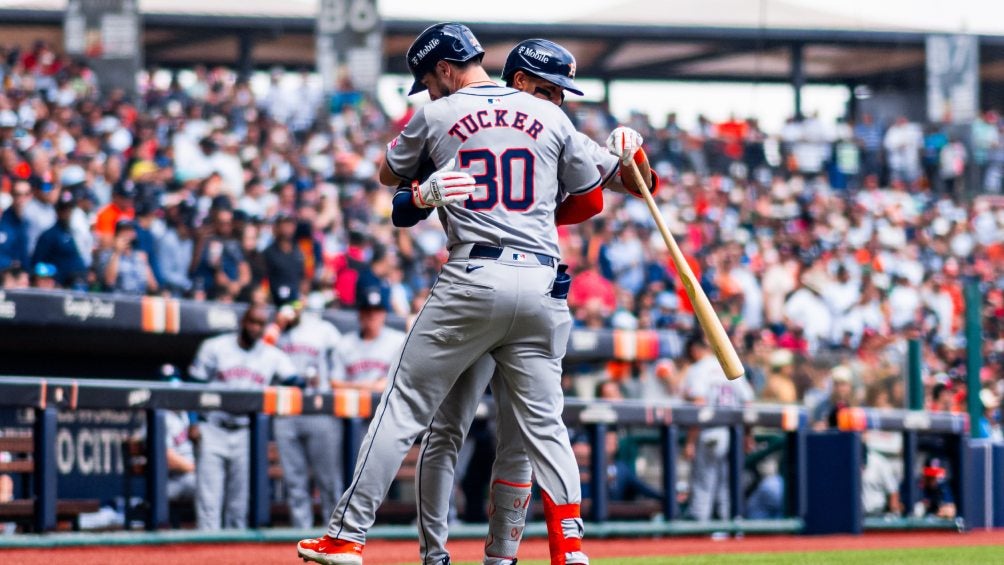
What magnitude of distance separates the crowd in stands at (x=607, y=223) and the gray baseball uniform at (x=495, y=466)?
180 inches

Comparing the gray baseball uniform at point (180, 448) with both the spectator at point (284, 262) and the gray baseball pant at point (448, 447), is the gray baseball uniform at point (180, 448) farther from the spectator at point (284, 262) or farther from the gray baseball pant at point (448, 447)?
the gray baseball pant at point (448, 447)

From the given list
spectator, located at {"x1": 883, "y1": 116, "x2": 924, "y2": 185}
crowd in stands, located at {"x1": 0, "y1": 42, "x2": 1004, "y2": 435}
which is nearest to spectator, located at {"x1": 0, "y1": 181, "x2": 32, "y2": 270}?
crowd in stands, located at {"x1": 0, "y1": 42, "x2": 1004, "y2": 435}

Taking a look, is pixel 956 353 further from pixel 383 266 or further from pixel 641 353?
pixel 383 266

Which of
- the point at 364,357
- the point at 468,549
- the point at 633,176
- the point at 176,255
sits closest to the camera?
Answer: the point at 633,176

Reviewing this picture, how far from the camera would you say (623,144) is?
16.1 ft

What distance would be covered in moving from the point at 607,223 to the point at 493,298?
11.1 metres

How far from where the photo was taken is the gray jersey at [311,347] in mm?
9383

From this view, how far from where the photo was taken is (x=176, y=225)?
1121cm

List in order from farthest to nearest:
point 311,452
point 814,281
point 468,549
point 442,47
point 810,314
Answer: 1. point 814,281
2. point 810,314
3. point 311,452
4. point 468,549
5. point 442,47

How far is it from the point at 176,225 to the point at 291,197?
241 cm

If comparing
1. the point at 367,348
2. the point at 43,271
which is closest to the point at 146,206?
the point at 43,271

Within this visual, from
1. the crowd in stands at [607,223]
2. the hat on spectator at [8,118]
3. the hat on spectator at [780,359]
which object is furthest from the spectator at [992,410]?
the hat on spectator at [8,118]

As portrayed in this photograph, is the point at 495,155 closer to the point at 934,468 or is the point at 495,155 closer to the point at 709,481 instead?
the point at 709,481

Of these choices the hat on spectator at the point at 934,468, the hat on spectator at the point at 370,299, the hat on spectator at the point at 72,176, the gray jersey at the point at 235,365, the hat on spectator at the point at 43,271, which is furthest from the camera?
the hat on spectator at the point at 72,176
